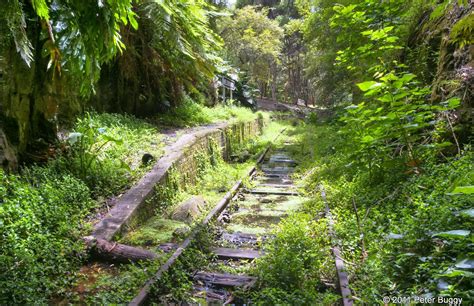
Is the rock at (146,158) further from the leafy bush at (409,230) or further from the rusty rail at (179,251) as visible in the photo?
the leafy bush at (409,230)

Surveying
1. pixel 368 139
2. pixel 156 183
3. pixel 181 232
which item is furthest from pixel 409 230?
pixel 156 183

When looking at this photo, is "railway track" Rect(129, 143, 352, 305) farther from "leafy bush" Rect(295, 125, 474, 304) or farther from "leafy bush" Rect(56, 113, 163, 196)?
"leafy bush" Rect(56, 113, 163, 196)

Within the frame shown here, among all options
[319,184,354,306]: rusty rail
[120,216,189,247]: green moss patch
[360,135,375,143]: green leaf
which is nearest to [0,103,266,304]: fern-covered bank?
[120,216,189,247]: green moss patch

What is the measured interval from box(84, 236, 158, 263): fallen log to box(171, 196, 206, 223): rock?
1.52 meters

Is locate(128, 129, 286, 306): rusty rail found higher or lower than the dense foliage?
lower

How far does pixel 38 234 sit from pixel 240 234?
287 cm

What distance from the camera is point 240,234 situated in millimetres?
5695

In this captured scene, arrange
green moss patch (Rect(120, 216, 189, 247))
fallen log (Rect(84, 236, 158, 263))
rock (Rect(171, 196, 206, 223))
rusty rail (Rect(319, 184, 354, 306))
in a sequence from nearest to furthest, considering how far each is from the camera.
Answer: rusty rail (Rect(319, 184, 354, 306))
fallen log (Rect(84, 236, 158, 263))
green moss patch (Rect(120, 216, 189, 247))
rock (Rect(171, 196, 206, 223))

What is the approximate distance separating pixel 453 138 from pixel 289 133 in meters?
16.6

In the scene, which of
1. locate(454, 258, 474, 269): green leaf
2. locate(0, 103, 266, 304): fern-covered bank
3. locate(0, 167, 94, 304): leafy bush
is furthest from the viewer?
locate(0, 103, 266, 304): fern-covered bank

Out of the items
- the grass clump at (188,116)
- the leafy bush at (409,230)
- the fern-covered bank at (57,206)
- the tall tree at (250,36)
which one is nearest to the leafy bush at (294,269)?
the leafy bush at (409,230)

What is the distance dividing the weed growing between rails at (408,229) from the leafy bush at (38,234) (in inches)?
93.7

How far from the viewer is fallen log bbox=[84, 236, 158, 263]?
446 cm

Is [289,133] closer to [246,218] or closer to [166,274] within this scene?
Result: [246,218]
